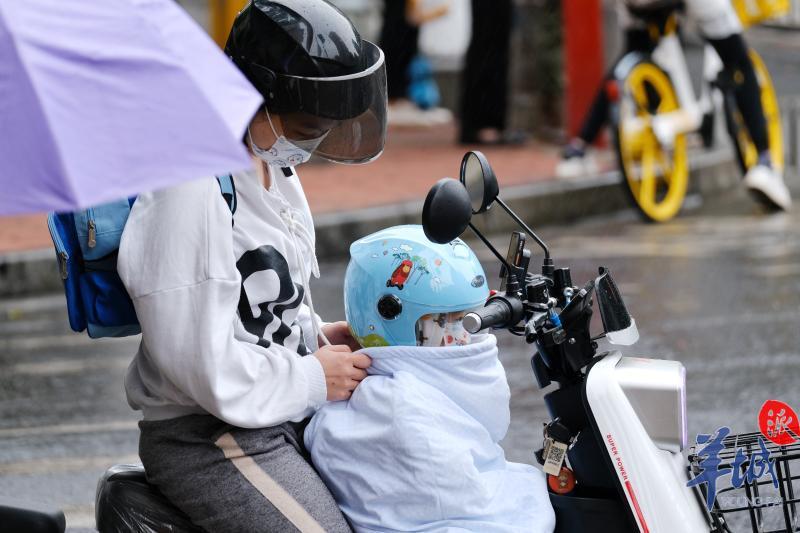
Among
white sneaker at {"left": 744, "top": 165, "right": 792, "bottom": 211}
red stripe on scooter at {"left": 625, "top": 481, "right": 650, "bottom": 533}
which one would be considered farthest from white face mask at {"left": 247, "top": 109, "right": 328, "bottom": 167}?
white sneaker at {"left": 744, "top": 165, "right": 792, "bottom": 211}

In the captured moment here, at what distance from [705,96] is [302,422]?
26.9ft

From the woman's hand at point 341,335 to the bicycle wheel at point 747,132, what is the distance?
7.03 meters

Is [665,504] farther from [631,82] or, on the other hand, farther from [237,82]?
[631,82]

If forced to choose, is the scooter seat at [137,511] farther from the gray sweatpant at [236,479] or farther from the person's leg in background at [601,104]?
the person's leg in background at [601,104]

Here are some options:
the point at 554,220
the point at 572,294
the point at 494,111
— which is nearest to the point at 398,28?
the point at 494,111

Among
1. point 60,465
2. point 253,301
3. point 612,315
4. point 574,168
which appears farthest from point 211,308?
point 574,168

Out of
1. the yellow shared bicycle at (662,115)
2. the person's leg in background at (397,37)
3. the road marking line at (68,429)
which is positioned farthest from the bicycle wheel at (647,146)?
the person's leg in background at (397,37)

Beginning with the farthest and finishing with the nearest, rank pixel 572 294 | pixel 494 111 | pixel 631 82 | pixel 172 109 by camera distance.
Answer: pixel 494 111
pixel 631 82
pixel 572 294
pixel 172 109

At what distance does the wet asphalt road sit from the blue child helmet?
1.80 meters

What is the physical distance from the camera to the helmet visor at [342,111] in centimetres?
259

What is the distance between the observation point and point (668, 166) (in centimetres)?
957

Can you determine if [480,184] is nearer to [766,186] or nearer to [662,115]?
[662,115]

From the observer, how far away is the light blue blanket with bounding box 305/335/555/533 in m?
2.52

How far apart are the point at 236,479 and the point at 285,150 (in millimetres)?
623
